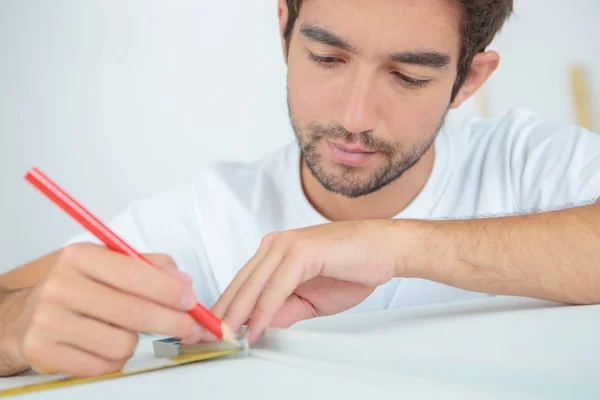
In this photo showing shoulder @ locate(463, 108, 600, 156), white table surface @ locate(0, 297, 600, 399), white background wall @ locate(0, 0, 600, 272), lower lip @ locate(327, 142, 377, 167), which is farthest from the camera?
white background wall @ locate(0, 0, 600, 272)

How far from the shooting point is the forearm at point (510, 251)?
1.03 m

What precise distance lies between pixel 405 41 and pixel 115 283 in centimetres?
77

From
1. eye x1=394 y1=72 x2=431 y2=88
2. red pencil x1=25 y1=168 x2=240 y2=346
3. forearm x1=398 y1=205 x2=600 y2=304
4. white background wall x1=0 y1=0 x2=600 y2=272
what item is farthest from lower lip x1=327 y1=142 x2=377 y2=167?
white background wall x1=0 y1=0 x2=600 y2=272

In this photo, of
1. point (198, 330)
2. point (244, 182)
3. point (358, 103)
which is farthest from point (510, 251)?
point (244, 182)

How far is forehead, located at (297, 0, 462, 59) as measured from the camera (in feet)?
4.08

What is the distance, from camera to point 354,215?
61.5 inches

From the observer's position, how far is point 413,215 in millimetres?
1518

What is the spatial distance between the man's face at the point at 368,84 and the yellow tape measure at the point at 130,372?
2.01 feet

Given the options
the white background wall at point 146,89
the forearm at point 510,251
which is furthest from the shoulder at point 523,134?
the white background wall at point 146,89

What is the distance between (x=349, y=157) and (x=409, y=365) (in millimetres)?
719

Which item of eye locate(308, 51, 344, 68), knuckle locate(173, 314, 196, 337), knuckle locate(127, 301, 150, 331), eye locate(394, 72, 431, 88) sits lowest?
knuckle locate(173, 314, 196, 337)

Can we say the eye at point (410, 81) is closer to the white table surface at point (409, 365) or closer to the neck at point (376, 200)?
the neck at point (376, 200)

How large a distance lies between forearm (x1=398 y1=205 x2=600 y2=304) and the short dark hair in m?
0.51

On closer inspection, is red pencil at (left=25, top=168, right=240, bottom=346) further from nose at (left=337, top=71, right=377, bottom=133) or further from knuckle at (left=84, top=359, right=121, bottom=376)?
nose at (left=337, top=71, right=377, bottom=133)
